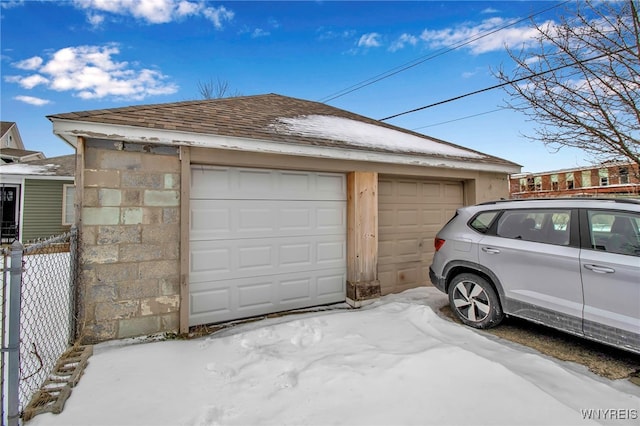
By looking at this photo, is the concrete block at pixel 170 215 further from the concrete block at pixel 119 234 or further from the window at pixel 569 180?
the window at pixel 569 180

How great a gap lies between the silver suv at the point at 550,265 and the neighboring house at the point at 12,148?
2164cm

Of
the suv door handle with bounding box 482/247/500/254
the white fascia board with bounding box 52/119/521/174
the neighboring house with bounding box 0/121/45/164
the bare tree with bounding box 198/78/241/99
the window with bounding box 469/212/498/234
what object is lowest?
the suv door handle with bounding box 482/247/500/254

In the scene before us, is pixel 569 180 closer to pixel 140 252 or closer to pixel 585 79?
pixel 585 79

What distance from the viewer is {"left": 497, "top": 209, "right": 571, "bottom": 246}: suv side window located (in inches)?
130

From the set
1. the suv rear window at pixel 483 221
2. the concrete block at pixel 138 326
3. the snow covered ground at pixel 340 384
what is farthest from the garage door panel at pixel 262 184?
the suv rear window at pixel 483 221

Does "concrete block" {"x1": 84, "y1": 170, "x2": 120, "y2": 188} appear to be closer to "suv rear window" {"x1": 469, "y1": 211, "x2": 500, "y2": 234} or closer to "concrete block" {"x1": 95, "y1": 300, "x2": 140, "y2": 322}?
"concrete block" {"x1": 95, "y1": 300, "x2": 140, "y2": 322}

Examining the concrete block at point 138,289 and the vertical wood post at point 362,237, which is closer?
the concrete block at point 138,289

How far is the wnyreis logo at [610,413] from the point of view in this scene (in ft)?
7.10

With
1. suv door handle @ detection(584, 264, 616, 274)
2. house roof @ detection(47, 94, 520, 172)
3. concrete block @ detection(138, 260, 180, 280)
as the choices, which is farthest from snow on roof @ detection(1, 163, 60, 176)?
suv door handle @ detection(584, 264, 616, 274)

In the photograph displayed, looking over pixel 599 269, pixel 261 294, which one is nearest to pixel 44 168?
pixel 261 294

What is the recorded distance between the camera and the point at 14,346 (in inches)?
77.1

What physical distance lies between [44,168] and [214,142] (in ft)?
43.8

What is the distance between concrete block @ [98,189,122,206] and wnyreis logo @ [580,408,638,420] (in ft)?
15.7

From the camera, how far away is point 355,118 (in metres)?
7.52
